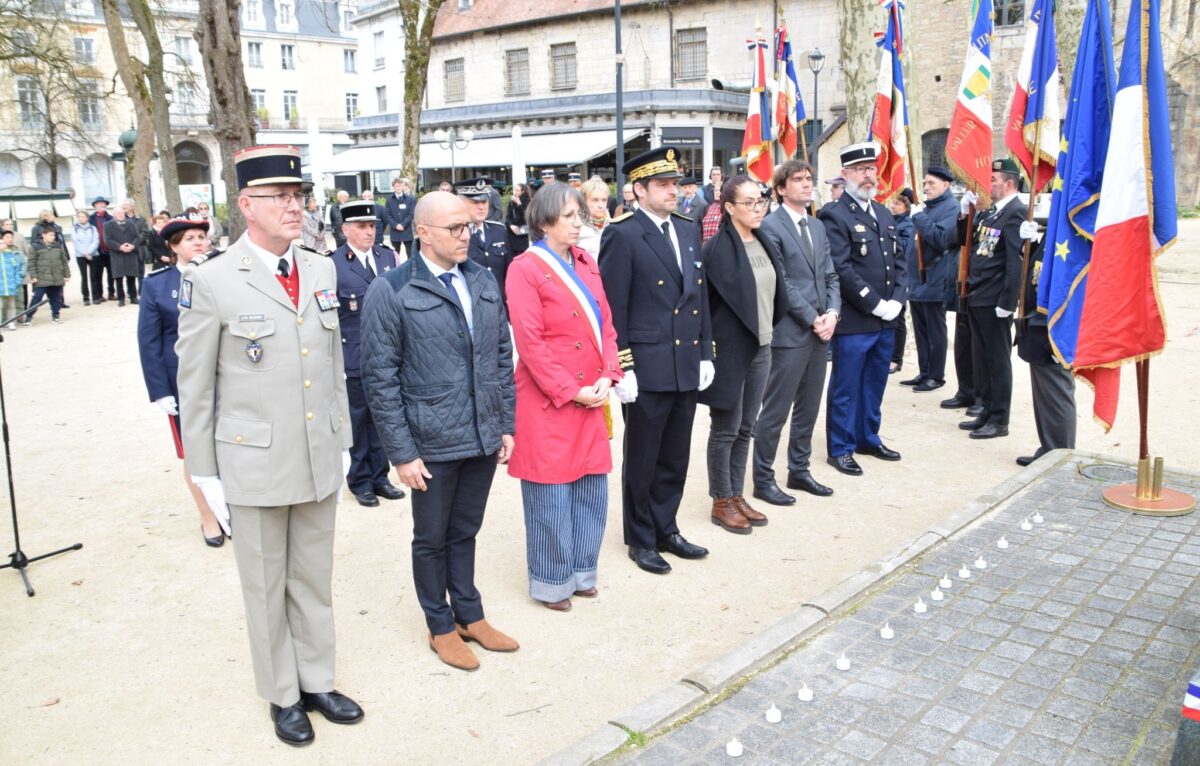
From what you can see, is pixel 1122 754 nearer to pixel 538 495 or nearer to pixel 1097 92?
pixel 538 495

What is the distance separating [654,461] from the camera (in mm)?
5258

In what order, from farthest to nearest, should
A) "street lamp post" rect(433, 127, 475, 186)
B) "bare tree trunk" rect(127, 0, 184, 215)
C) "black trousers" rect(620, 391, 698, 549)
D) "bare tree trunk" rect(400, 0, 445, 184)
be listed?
"street lamp post" rect(433, 127, 475, 186), "bare tree trunk" rect(127, 0, 184, 215), "bare tree trunk" rect(400, 0, 445, 184), "black trousers" rect(620, 391, 698, 549)

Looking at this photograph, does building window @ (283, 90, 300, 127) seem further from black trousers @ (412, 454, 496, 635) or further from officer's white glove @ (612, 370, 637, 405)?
black trousers @ (412, 454, 496, 635)

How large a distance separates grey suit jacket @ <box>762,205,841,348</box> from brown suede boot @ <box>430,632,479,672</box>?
3.04m

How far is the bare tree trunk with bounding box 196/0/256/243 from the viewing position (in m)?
7.93

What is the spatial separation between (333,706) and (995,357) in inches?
241

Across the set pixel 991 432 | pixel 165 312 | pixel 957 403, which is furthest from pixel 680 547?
pixel 957 403

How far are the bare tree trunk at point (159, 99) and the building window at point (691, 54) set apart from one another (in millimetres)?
22586

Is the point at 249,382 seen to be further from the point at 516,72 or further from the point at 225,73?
the point at 516,72

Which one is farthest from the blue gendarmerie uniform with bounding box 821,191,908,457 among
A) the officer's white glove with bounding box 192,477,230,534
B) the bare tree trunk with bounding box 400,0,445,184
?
the bare tree trunk with bounding box 400,0,445,184

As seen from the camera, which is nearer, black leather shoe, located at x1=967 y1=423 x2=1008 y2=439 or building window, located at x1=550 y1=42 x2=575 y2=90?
black leather shoe, located at x1=967 y1=423 x2=1008 y2=439

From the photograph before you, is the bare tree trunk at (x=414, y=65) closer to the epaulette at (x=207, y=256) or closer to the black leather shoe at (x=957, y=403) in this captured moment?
the black leather shoe at (x=957, y=403)

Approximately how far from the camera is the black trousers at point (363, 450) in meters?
6.37

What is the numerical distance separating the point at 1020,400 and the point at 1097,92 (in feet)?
13.4
